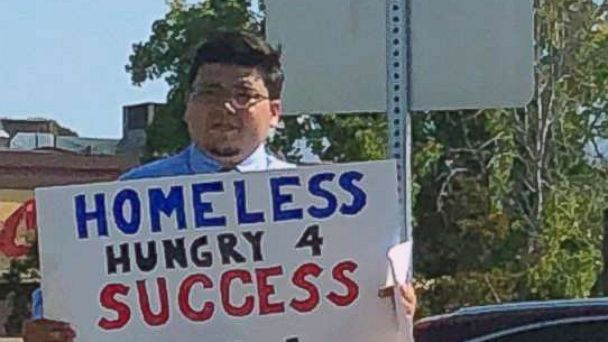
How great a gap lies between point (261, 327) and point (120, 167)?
38.1 meters

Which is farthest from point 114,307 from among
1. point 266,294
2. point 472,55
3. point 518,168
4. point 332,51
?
point 518,168

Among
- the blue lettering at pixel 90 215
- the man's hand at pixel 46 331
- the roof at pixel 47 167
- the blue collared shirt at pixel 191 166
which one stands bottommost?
the roof at pixel 47 167

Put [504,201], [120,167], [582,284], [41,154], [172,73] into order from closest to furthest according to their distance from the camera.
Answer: [582,284], [504,201], [172,73], [120,167], [41,154]

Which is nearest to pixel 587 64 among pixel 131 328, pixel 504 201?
pixel 504 201

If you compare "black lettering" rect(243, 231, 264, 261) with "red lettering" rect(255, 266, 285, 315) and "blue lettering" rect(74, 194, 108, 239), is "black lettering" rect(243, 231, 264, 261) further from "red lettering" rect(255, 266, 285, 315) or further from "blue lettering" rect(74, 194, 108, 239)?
"blue lettering" rect(74, 194, 108, 239)

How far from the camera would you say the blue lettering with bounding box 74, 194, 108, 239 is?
14.9 ft

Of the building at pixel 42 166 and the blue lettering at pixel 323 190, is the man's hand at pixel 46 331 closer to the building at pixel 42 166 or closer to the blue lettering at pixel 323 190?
the blue lettering at pixel 323 190

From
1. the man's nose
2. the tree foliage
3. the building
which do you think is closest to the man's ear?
the man's nose

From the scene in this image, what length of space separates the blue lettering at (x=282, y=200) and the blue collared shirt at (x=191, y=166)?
0.26ft

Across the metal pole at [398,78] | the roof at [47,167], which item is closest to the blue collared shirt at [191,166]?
the metal pole at [398,78]

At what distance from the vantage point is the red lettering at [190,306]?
176 inches

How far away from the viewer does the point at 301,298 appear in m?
4.48

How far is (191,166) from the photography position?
465 cm

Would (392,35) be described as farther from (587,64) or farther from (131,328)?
(587,64)
